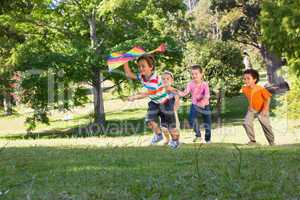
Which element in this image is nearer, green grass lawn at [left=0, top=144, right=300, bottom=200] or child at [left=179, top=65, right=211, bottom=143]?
green grass lawn at [left=0, top=144, right=300, bottom=200]

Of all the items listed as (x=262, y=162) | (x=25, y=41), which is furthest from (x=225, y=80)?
(x=262, y=162)

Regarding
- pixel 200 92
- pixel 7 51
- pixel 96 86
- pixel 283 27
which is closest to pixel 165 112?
pixel 200 92

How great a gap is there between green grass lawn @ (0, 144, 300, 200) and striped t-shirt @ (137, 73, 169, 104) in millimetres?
3542

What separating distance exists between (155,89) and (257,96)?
243 centimetres

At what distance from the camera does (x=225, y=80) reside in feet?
Answer: 96.2

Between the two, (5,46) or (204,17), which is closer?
(5,46)

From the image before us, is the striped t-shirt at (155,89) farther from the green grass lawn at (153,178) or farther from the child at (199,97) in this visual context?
the green grass lawn at (153,178)

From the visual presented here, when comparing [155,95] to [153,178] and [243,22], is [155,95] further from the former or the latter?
[243,22]

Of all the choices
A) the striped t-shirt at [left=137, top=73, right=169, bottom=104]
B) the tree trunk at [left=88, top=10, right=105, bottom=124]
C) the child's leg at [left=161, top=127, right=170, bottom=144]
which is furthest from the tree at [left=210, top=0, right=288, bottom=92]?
the striped t-shirt at [left=137, top=73, right=169, bottom=104]

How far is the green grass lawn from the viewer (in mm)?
4379

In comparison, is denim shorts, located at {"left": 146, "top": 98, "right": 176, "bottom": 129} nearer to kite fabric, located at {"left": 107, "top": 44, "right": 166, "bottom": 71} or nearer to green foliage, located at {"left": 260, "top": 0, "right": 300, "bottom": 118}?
kite fabric, located at {"left": 107, "top": 44, "right": 166, "bottom": 71}

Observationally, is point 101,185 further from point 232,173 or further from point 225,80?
point 225,80

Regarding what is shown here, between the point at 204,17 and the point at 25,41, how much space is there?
35.4 meters

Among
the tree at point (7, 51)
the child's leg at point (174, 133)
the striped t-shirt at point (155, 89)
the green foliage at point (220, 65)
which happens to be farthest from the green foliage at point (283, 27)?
the tree at point (7, 51)
